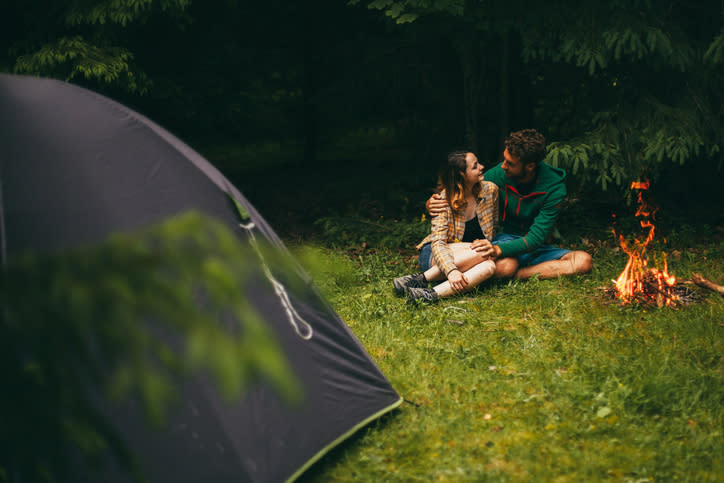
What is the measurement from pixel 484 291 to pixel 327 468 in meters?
2.58

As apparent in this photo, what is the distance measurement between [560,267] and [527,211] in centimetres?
57

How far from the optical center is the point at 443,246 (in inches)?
197

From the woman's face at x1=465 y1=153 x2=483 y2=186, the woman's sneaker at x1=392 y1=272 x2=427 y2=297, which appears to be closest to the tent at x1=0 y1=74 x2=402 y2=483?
the woman's sneaker at x1=392 y1=272 x2=427 y2=297

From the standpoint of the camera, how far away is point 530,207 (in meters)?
5.20

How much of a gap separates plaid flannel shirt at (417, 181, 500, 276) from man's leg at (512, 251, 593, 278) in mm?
460

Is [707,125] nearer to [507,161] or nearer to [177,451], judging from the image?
[507,161]

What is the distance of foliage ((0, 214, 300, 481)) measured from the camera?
107 centimetres

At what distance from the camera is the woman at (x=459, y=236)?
16.1 ft

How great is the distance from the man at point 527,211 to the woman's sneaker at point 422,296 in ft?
1.81

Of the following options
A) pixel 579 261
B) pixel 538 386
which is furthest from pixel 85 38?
pixel 538 386

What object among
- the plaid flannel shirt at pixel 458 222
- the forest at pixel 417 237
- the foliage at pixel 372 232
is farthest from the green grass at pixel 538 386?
the foliage at pixel 372 232

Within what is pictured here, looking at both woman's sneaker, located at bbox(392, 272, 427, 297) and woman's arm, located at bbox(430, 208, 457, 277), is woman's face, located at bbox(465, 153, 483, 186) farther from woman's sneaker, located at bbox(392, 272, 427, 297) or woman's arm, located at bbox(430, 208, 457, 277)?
woman's sneaker, located at bbox(392, 272, 427, 297)

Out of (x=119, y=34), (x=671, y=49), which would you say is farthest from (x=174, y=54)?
(x=671, y=49)

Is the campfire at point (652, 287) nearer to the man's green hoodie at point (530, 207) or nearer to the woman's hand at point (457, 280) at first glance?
the man's green hoodie at point (530, 207)
